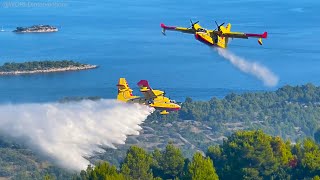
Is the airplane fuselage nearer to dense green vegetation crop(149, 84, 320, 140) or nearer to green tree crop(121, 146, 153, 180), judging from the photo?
green tree crop(121, 146, 153, 180)

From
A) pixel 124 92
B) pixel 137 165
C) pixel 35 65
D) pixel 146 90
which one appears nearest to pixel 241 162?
pixel 137 165

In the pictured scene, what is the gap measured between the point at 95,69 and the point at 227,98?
101 feet

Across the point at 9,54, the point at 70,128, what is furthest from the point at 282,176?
the point at 9,54

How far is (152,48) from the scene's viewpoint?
12138 cm

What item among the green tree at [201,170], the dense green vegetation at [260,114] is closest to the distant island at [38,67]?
the dense green vegetation at [260,114]

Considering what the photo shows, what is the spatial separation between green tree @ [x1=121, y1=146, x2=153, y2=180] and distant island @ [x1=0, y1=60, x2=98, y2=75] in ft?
210

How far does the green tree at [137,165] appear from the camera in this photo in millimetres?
39812

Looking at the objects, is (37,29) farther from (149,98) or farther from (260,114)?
(149,98)

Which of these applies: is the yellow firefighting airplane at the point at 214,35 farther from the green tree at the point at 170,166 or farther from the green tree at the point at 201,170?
the green tree at the point at 170,166

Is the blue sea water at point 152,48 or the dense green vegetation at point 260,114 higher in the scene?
the blue sea water at point 152,48

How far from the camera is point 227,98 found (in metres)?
79.8

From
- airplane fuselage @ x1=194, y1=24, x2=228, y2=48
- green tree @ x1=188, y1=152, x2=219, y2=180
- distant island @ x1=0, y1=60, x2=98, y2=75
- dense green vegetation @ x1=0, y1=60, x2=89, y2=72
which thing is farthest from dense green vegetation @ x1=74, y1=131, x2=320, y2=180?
dense green vegetation @ x1=0, y1=60, x2=89, y2=72

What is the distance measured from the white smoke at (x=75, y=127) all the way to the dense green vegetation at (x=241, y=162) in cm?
217

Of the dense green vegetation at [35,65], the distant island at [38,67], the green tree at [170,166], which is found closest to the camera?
the green tree at [170,166]
